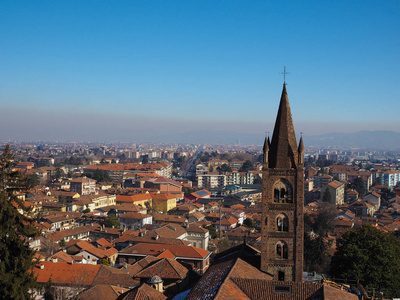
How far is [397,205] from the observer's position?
2827 inches

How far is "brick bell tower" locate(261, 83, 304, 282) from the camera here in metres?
18.1

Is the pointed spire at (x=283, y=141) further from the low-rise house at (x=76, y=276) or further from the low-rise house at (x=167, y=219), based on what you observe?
the low-rise house at (x=167, y=219)

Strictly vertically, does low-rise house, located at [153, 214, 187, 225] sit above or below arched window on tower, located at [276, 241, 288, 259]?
below

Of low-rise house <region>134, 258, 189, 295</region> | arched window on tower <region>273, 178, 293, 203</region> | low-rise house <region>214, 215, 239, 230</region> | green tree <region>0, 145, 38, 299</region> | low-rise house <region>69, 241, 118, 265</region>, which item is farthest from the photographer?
low-rise house <region>214, 215, 239, 230</region>

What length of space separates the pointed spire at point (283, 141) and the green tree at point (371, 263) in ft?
28.1

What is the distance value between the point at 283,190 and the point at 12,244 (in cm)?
1130

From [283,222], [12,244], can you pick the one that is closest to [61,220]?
[12,244]

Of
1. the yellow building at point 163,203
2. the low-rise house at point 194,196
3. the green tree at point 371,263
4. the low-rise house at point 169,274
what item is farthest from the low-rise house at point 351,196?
the low-rise house at point 169,274

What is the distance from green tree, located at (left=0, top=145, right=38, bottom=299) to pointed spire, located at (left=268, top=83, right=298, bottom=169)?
10555mm

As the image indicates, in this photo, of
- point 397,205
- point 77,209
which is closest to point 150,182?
point 77,209

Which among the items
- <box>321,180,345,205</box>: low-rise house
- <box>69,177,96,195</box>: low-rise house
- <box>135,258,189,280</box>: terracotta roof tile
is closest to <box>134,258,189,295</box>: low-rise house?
<box>135,258,189,280</box>: terracotta roof tile

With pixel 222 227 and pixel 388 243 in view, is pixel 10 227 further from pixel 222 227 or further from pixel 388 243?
pixel 222 227

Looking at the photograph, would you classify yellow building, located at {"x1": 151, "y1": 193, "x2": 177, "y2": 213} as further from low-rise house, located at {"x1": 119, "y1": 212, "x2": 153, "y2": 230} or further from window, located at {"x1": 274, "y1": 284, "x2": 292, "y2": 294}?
window, located at {"x1": 274, "y1": 284, "x2": 292, "y2": 294}

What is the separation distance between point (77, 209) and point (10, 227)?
51.5 m
